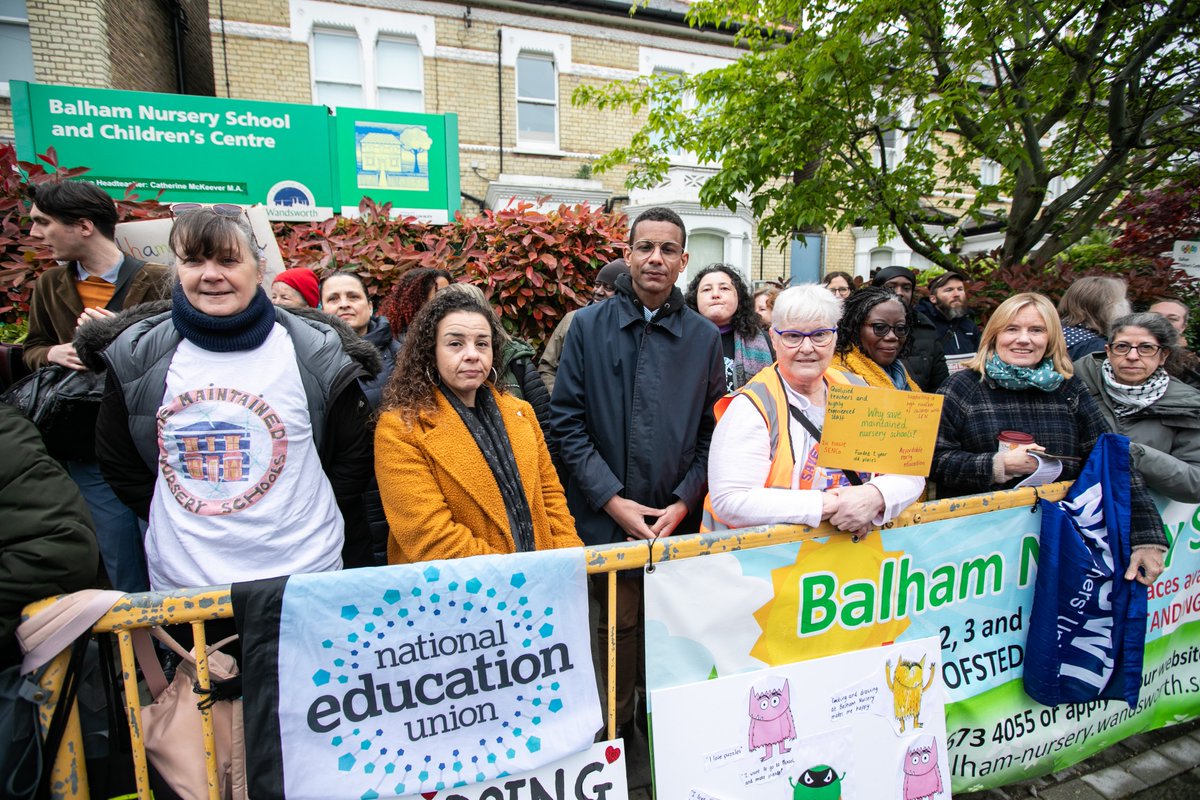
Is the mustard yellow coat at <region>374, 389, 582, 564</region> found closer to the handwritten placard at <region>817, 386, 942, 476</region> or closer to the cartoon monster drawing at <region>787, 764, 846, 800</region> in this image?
the handwritten placard at <region>817, 386, 942, 476</region>

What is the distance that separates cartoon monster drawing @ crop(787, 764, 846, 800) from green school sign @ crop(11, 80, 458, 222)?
7547mm

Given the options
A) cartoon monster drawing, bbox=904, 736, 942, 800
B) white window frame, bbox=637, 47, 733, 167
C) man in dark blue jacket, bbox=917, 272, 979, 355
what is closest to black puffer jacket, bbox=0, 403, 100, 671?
cartoon monster drawing, bbox=904, 736, 942, 800

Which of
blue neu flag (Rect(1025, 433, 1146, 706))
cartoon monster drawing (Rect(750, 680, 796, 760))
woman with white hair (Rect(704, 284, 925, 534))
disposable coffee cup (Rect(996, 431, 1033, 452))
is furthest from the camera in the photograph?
disposable coffee cup (Rect(996, 431, 1033, 452))

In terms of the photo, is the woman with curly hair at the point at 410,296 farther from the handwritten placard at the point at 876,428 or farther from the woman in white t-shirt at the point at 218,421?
the handwritten placard at the point at 876,428

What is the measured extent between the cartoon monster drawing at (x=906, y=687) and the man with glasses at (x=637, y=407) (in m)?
0.96

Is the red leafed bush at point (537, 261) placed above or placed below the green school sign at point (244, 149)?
below

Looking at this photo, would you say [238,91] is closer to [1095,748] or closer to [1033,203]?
[1033,203]

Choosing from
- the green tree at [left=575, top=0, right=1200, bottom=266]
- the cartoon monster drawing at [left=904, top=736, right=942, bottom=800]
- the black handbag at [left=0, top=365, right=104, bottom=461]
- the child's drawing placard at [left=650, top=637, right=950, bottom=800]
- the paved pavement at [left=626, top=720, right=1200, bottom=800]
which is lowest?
the paved pavement at [left=626, top=720, right=1200, bottom=800]

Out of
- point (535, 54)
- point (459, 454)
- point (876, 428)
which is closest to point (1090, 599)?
point (876, 428)

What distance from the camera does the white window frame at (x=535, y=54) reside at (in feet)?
44.5

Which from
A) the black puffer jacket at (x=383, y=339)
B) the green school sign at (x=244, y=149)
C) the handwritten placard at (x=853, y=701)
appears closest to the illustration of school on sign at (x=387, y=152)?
the green school sign at (x=244, y=149)

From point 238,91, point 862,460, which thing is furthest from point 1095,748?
point 238,91

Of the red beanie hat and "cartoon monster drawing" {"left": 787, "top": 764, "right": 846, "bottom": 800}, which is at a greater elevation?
the red beanie hat

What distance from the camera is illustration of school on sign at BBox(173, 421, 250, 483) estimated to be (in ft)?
5.93
